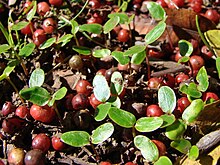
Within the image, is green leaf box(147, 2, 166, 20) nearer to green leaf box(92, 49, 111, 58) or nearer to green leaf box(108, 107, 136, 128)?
green leaf box(92, 49, 111, 58)

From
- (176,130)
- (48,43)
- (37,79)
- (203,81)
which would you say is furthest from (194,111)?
(48,43)

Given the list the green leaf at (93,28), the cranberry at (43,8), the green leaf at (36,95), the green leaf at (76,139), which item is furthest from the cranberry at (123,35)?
the green leaf at (76,139)

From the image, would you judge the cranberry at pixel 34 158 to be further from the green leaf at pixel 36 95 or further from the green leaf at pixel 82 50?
the green leaf at pixel 82 50

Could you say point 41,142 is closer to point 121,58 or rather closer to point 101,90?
point 101,90

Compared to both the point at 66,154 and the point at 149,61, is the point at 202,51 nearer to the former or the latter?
the point at 149,61

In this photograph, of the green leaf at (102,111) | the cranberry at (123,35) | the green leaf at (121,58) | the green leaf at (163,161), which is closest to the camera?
the green leaf at (163,161)

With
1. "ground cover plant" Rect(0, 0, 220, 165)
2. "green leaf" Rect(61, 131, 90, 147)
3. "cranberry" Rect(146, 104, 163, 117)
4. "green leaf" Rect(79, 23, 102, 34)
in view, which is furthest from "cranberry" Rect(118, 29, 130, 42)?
"green leaf" Rect(61, 131, 90, 147)

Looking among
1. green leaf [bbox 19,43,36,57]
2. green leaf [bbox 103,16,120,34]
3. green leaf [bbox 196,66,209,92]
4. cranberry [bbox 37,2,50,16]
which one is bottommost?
green leaf [bbox 196,66,209,92]
